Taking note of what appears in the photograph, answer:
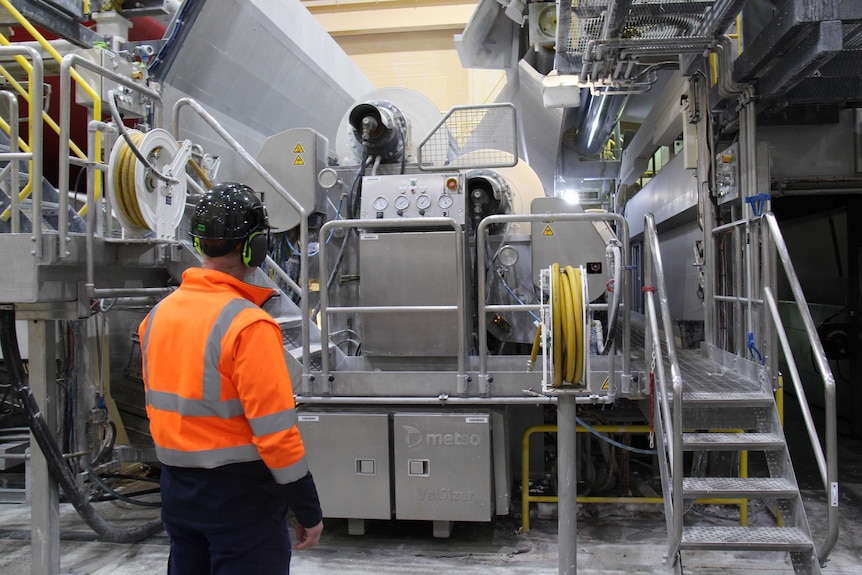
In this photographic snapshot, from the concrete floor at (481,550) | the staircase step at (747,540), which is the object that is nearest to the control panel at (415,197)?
the concrete floor at (481,550)

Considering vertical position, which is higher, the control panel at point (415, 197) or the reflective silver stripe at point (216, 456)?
the control panel at point (415, 197)

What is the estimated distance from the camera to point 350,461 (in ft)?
13.1

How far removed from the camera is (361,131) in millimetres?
4918

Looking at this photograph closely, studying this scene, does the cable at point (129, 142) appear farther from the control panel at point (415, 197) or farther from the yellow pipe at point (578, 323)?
the yellow pipe at point (578, 323)

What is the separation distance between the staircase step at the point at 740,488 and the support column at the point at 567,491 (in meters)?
0.85

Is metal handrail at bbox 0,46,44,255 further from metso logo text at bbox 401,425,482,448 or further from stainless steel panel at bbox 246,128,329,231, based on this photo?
metso logo text at bbox 401,425,482,448

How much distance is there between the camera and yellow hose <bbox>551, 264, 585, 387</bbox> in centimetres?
260

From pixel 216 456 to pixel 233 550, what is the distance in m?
0.30

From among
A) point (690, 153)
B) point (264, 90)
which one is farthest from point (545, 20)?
point (264, 90)

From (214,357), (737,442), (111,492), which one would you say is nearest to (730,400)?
(737,442)

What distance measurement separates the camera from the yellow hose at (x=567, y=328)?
2600 millimetres

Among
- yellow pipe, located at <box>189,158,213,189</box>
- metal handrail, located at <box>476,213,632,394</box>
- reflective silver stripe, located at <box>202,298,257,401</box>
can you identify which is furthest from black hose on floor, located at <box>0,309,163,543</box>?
metal handrail, located at <box>476,213,632,394</box>

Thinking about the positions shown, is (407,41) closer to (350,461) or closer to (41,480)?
(350,461)

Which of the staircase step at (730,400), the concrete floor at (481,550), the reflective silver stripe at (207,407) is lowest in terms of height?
the concrete floor at (481,550)
